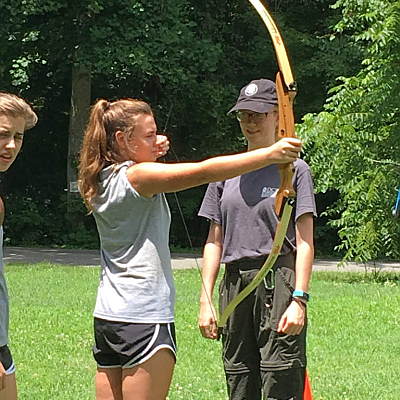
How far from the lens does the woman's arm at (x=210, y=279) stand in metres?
4.10

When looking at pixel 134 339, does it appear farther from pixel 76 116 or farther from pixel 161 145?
pixel 76 116

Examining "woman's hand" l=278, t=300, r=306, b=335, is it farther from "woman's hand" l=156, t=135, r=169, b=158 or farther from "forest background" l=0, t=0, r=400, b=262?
"forest background" l=0, t=0, r=400, b=262

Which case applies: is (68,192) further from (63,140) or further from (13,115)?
(13,115)

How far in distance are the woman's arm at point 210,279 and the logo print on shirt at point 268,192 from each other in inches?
13.1

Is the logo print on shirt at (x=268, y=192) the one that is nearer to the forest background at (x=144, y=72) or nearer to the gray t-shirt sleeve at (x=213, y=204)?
the gray t-shirt sleeve at (x=213, y=204)

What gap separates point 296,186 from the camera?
3.89 meters

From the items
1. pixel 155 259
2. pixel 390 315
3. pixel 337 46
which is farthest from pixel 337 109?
pixel 155 259

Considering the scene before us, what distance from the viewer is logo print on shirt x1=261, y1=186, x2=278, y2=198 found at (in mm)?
3910

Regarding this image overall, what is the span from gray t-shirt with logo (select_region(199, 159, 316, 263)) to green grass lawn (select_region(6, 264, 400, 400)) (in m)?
2.26

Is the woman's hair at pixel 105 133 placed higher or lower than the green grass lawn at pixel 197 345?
higher

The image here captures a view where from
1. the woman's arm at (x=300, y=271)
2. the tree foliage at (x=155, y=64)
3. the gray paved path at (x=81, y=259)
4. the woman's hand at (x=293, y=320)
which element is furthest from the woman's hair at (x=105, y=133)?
the tree foliage at (x=155, y=64)

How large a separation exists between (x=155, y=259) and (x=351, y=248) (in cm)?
1137

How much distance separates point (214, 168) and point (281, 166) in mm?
487

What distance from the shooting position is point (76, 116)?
2356 centimetres
